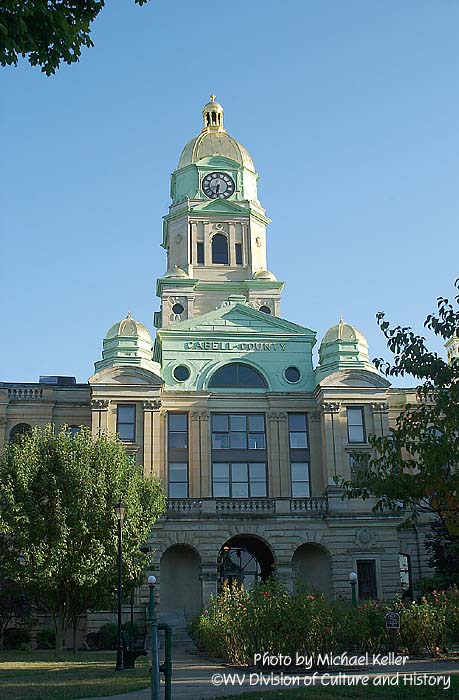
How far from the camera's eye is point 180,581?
4878 centimetres

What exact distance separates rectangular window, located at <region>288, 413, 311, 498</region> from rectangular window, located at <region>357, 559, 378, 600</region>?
5.23 m

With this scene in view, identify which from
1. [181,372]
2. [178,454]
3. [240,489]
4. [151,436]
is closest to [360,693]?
[151,436]

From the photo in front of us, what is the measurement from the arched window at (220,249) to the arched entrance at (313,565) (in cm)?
2337

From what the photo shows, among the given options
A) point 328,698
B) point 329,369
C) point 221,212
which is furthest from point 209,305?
point 328,698

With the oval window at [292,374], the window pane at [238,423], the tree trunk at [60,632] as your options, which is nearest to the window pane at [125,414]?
the window pane at [238,423]

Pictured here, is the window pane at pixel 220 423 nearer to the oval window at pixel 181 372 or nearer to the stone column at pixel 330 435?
the oval window at pixel 181 372

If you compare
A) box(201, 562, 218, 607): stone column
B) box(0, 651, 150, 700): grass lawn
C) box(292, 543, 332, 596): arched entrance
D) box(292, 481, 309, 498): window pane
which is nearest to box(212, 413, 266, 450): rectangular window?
box(292, 481, 309, 498): window pane

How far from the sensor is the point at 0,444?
5131cm

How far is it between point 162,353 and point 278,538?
13061 mm

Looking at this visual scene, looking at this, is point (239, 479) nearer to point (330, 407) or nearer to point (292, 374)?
point (330, 407)

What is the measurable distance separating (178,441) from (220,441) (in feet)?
8.05

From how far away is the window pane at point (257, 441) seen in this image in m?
52.2

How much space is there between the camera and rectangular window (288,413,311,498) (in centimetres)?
5184

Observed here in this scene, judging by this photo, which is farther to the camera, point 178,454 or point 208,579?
point 178,454
